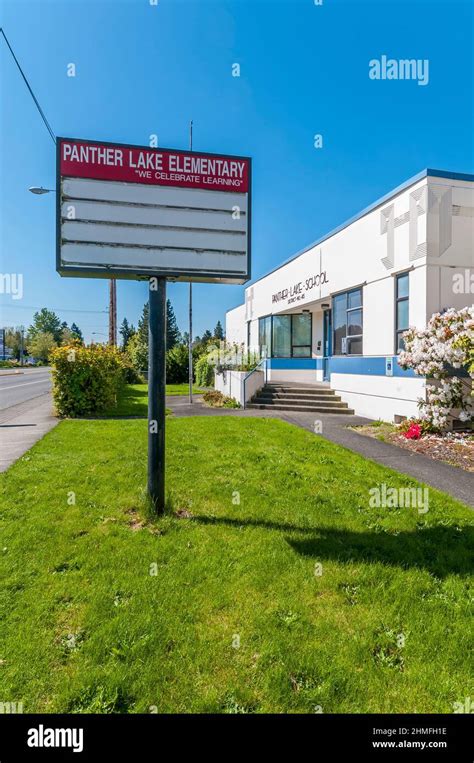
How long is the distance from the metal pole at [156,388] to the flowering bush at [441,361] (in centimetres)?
600

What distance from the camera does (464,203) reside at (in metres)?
8.68

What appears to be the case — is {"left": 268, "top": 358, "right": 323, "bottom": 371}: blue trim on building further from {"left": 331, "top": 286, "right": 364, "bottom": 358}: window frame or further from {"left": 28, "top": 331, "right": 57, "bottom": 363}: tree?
{"left": 28, "top": 331, "right": 57, "bottom": 363}: tree

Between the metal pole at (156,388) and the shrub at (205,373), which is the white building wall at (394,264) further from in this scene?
the shrub at (205,373)

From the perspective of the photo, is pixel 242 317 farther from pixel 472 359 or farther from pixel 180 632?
pixel 180 632

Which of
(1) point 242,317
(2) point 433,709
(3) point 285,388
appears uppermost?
(1) point 242,317

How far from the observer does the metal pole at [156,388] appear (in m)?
4.23

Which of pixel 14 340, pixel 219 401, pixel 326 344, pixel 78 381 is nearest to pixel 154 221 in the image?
pixel 78 381

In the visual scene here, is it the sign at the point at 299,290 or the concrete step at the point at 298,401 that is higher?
the sign at the point at 299,290

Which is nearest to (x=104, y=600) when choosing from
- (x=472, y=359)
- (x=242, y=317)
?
(x=472, y=359)

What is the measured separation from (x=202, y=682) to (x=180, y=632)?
1.35 ft

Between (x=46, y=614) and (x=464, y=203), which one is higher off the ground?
(x=464, y=203)

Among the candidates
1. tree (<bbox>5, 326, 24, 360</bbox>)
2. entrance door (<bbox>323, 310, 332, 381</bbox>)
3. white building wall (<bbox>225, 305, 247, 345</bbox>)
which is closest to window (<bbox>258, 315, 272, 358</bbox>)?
white building wall (<bbox>225, 305, 247, 345</bbox>)

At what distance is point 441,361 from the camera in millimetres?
7863

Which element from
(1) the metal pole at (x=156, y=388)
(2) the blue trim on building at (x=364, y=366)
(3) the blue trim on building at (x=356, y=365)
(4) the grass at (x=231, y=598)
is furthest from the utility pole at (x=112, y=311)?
(1) the metal pole at (x=156, y=388)
